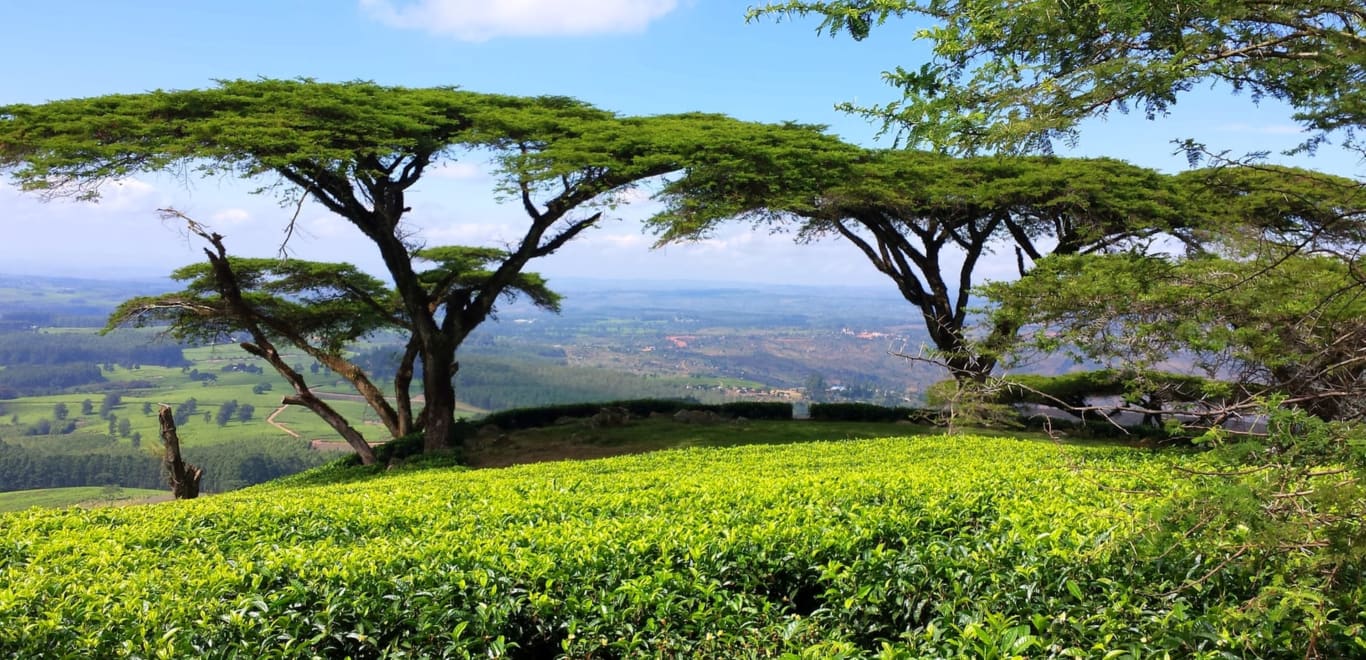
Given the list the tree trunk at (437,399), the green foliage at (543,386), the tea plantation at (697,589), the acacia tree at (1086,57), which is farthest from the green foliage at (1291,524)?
the green foliage at (543,386)

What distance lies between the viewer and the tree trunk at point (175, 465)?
12805mm

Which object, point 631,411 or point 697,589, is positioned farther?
point 631,411

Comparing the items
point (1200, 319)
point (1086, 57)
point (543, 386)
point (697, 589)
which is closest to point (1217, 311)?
point (1200, 319)

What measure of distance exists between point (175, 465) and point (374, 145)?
659 cm

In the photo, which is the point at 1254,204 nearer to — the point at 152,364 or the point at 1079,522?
the point at 1079,522

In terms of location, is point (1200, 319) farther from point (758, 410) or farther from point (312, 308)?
point (312, 308)

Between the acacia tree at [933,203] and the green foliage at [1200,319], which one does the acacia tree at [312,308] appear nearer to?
the acacia tree at [933,203]

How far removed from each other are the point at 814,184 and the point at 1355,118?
38.8 ft

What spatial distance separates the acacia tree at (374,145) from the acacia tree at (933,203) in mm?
1826

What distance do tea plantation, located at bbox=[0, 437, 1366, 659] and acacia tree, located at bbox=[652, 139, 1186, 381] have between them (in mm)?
9959

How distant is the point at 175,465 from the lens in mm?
12969

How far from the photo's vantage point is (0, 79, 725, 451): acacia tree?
13000 mm

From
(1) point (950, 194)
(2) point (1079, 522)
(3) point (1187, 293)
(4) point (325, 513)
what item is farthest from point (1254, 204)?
(4) point (325, 513)

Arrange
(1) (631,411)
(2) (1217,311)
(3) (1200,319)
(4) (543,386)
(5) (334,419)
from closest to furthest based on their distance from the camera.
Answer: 1. (3) (1200,319)
2. (2) (1217,311)
3. (5) (334,419)
4. (1) (631,411)
5. (4) (543,386)
